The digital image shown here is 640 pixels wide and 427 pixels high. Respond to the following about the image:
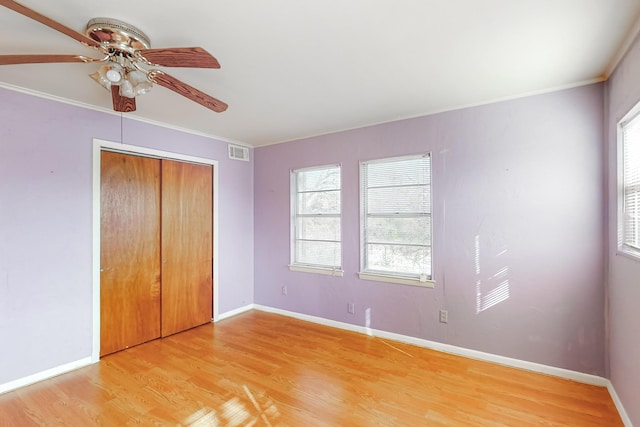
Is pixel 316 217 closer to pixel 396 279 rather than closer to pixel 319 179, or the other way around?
pixel 319 179

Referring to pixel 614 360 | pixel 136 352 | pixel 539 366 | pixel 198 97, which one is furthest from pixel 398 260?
pixel 136 352

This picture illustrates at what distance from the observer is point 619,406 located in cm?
216

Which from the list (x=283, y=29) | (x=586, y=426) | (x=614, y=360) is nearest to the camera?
(x=283, y=29)

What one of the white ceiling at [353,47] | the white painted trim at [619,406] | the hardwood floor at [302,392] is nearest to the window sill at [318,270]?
the hardwood floor at [302,392]

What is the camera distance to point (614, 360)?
2.31 meters

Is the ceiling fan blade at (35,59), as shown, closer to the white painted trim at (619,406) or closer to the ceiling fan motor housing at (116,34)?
the ceiling fan motor housing at (116,34)

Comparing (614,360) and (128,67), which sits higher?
(128,67)

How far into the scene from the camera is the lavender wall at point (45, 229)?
253cm

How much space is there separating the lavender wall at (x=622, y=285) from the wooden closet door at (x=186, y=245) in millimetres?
4036

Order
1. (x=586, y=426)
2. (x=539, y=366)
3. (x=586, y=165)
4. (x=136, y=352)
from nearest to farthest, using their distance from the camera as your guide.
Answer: (x=586, y=426) → (x=586, y=165) → (x=539, y=366) → (x=136, y=352)

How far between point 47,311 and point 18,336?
0.80 ft

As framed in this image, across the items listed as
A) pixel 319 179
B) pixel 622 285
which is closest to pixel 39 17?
pixel 319 179

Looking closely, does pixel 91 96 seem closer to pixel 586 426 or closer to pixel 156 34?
pixel 156 34

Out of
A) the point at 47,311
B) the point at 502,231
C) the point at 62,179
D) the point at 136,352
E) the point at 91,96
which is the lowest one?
the point at 136,352
